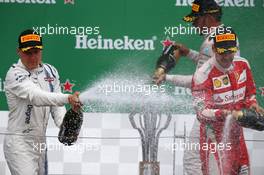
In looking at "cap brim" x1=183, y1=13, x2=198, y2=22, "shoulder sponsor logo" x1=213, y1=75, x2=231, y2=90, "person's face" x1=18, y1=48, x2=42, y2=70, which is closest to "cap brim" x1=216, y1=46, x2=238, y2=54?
"shoulder sponsor logo" x1=213, y1=75, x2=231, y2=90

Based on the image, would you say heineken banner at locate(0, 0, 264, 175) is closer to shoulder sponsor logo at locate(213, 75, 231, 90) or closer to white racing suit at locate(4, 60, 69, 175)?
white racing suit at locate(4, 60, 69, 175)

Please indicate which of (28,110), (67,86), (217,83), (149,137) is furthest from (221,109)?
(28,110)

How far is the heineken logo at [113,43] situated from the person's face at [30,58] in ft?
0.92

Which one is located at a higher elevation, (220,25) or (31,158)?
(220,25)

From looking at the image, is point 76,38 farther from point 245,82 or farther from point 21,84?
point 245,82

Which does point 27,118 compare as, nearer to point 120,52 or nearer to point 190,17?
point 120,52

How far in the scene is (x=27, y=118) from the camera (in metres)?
7.50

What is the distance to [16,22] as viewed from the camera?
297 inches

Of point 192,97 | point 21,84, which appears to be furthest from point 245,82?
point 21,84

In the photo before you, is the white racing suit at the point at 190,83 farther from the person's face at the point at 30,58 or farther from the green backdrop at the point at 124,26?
the person's face at the point at 30,58

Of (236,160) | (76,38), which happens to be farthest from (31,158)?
(236,160)

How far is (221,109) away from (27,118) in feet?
4.04

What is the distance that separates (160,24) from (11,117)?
1.12 metres

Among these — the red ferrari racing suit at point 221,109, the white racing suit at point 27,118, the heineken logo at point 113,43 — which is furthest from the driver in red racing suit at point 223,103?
the white racing suit at point 27,118
